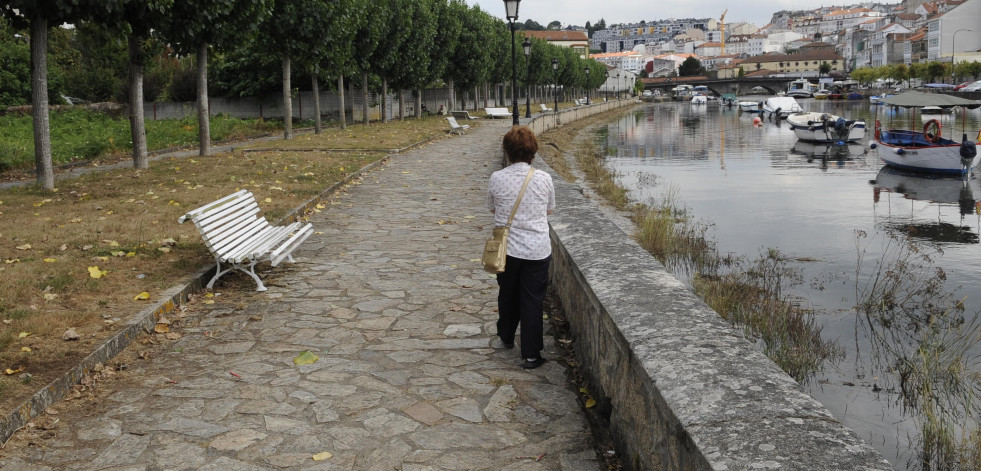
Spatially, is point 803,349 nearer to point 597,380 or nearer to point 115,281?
point 597,380

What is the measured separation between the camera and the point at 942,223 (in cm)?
1945

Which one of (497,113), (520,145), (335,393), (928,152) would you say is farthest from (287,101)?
(497,113)

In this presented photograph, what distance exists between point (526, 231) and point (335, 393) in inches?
64.6

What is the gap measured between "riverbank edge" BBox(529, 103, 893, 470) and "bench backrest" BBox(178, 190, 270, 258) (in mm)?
3463

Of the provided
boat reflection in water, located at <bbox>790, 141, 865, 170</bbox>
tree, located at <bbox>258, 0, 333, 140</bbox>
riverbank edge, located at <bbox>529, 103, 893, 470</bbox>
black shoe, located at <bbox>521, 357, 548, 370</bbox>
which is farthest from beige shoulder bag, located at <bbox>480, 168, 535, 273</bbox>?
boat reflection in water, located at <bbox>790, 141, 865, 170</bbox>

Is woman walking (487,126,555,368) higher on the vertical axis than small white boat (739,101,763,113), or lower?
lower

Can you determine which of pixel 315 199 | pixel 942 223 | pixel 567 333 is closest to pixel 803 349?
pixel 567 333

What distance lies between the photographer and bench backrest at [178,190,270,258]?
299 inches

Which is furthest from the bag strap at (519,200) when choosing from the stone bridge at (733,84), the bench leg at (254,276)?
the stone bridge at (733,84)

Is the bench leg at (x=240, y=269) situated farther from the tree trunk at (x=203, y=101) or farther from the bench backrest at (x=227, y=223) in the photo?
the tree trunk at (x=203, y=101)

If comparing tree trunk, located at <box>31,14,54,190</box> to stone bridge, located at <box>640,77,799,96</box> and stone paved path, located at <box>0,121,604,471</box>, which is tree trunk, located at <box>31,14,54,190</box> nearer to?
stone paved path, located at <box>0,121,604,471</box>

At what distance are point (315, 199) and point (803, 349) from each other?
25.3 ft

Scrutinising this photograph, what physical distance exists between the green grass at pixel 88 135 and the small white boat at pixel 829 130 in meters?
26.3

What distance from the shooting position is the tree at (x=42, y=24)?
12.0 metres
